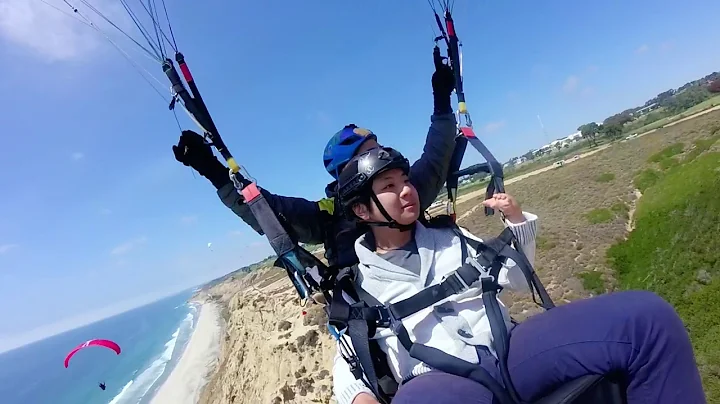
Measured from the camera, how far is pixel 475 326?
5.97 feet

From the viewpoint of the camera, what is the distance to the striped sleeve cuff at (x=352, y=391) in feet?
6.22

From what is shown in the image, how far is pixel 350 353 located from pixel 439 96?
1.80m

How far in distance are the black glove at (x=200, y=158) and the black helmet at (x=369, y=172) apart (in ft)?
2.86

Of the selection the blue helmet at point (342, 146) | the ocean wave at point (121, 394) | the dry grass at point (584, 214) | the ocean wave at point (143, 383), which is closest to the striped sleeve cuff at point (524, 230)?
the blue helmet at point (342, 146)

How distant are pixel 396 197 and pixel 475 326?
2.25 ft

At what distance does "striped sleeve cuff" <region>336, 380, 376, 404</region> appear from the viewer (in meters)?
1.89

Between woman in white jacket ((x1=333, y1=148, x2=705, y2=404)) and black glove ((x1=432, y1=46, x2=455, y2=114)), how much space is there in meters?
0.96

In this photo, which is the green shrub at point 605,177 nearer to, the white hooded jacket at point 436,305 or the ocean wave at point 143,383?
the white hooded jacket at point 436,305

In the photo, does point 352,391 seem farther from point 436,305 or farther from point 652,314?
point 652,314

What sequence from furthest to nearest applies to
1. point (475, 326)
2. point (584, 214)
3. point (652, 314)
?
point (584, 214), point (475, 326), point (652, 314)

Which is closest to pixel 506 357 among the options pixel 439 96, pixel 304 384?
pixel 439 96

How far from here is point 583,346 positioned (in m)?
1.41

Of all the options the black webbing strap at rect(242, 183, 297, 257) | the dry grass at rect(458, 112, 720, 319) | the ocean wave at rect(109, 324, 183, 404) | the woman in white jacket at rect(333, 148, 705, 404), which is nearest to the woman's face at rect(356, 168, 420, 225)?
the woman in white jacket at rect(333, 148, 705, 404)

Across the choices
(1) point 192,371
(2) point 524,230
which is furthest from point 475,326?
(1) point 192,371
